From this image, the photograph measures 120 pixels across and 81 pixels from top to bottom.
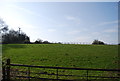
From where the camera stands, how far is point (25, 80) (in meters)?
8.76

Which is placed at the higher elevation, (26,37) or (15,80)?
(26,37)

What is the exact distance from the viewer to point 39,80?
862cm

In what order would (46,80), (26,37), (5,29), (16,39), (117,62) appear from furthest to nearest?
(26,37) < (16,39) < (5,29) < (117,62) < (46,80)

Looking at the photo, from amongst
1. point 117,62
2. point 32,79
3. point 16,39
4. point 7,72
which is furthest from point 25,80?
point 16,39

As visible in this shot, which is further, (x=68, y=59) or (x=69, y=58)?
(x=69, y=58)

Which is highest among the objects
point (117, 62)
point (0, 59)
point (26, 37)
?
point (26, 37)

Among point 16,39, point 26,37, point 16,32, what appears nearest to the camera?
point 16,39

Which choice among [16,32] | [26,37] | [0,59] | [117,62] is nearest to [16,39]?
[16,32]

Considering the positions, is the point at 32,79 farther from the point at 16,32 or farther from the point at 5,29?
the point at 16,32

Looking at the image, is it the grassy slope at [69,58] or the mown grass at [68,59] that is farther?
the grassy slope at [69,58]

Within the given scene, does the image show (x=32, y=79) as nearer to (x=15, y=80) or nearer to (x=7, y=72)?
(x=15, y=80)

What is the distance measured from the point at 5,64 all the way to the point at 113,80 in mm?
6426

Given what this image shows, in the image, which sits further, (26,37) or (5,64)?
(26,37)

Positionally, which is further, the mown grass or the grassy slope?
the grassy slope
